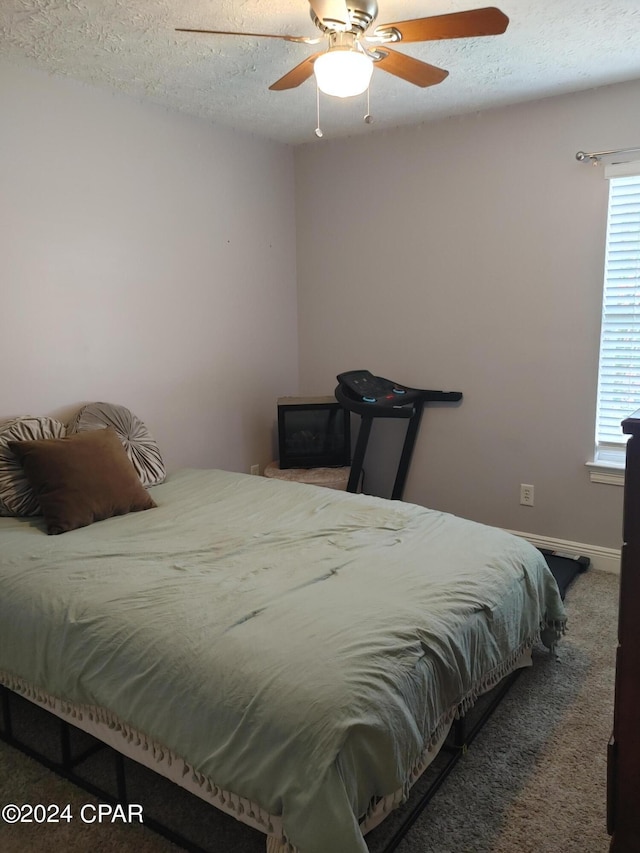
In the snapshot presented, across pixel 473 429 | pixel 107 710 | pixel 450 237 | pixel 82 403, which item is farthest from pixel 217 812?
pixel 450 237

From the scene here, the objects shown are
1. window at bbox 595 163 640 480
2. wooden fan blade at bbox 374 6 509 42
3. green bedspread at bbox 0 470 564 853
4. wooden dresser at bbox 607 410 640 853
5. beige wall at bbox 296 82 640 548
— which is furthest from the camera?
beige wall at bbox 296 82 640 548

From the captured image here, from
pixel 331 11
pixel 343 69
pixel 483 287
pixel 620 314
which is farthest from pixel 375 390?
pixel 331 11

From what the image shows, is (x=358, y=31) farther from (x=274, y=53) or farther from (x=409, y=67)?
(x=274, y=53)

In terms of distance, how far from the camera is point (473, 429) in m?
3.76

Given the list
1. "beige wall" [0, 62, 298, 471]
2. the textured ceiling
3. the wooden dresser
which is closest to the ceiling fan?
the textured ceiling

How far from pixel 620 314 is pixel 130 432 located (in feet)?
8.27

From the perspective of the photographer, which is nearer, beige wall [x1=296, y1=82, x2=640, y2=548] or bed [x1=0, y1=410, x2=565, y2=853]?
bed [x1=0, y1=410, x2=565, y2=853]

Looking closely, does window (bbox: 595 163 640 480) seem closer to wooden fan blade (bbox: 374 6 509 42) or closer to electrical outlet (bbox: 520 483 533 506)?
electrical outlet (bbox: 520 483 533 506)

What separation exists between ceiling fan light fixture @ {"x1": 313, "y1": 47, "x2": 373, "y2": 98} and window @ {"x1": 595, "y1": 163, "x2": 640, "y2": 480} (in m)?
1.69

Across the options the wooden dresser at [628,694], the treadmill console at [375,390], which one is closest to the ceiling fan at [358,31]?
the wooden dresser at [628,694]

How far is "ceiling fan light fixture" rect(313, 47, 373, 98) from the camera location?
A: 78.5 inches

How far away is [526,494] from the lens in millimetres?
3623

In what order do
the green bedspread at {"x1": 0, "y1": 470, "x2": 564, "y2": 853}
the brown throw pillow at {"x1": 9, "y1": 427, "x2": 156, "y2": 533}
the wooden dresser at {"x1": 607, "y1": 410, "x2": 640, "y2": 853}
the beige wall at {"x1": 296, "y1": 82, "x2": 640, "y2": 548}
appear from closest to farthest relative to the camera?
the wooden dresser at {"x1": 607, "y1": 410, "x2": 640, "y2": 853}
the green bedspread at {"x1": 0, "y1": 470, "x2": 564, "y2": 853}
the brown throw pillow at {"x1": 9, "y1": 427, "x2": 156, "y2": 533}
the beige wall at {"x1": 296, "y1": 82, "x2": 640, "y2": 548}

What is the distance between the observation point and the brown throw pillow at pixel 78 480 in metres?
2.52
